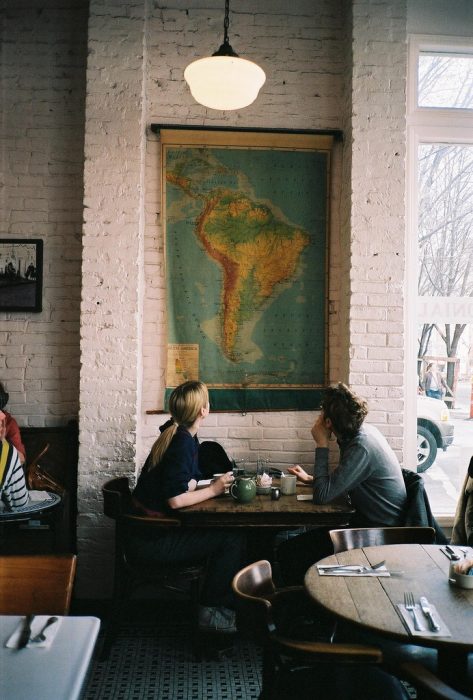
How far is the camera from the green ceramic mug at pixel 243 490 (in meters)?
3.00

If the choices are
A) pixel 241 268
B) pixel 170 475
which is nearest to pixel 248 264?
pixel 241 268

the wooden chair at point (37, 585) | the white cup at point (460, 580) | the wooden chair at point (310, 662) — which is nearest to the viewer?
the wooden chair at point (310, 662)

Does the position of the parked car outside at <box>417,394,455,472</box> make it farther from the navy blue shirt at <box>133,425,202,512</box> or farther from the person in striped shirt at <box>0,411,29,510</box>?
the person in striped shirt at <box>0,411,29,510</box>

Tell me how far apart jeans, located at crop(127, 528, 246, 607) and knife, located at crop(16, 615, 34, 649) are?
1.36m

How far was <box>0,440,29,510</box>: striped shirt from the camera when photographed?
10.5 ft

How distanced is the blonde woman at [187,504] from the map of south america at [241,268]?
905 millimetres

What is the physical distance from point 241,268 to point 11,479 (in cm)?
188

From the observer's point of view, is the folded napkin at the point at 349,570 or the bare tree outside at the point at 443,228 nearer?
the folded napkin at the point at 349,570

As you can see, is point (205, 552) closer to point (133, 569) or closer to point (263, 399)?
point (133, 569)

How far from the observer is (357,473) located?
9.72 feet

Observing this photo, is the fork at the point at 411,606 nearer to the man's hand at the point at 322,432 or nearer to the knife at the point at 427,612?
the knife at the point at 427,612

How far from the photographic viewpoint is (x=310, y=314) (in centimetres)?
401

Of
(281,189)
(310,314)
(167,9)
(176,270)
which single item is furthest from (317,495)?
(167,9)

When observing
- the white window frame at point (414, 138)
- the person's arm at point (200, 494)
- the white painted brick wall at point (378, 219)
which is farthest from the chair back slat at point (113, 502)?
the white window frame at point (414, 138)
